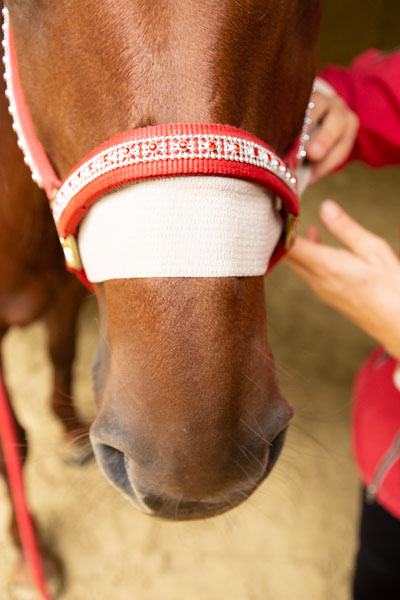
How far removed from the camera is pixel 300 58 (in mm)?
613

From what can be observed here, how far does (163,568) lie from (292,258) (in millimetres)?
876

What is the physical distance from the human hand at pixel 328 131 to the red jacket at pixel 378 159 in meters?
0.08

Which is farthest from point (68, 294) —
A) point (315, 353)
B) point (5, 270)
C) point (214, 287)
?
point (315, 353)

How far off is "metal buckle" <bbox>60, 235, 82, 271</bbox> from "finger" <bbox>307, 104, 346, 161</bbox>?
0.39m

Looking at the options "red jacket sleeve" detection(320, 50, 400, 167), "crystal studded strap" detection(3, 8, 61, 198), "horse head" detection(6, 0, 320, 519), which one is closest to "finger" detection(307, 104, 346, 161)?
"red jacket sleeve" detection(320, 50, 400, 167)

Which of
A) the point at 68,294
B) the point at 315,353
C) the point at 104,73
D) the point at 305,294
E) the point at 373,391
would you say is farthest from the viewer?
the point at 305,294

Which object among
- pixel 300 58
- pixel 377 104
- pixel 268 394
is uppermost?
pixel 300 58

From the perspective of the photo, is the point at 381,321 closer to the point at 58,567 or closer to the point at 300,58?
the point at 300,58

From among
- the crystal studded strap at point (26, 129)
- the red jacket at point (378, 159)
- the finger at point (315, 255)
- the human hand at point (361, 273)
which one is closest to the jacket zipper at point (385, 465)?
the red jacket at point (378, 159)

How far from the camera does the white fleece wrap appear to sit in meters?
0.49

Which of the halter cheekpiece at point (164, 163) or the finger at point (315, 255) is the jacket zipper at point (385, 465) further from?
the halter cheekpiece at point (164, 163)

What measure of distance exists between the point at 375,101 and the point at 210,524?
97 centimetres

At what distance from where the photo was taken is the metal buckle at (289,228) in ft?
2.11

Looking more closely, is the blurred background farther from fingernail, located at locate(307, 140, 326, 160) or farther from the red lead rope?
fingernail, located at locate(307, 140, 326, 160)
